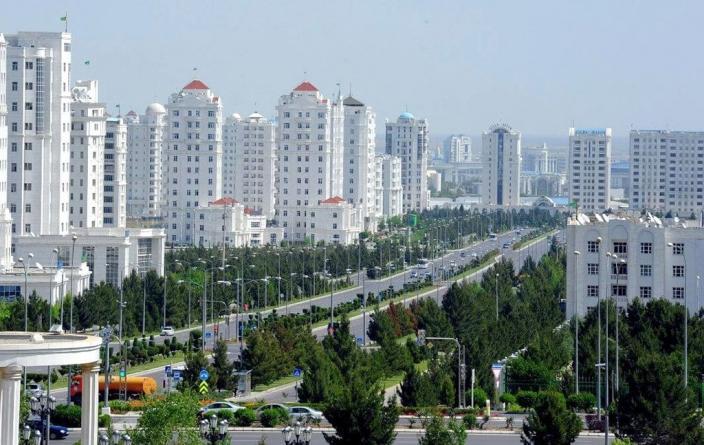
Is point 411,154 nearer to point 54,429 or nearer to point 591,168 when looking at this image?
point 591,168

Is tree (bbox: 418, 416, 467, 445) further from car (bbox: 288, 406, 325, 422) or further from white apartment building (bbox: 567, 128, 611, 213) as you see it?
white apartment building (bbox: 567, 128, 611, 213)

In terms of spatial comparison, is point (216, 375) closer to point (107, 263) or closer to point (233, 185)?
point (107, 263)

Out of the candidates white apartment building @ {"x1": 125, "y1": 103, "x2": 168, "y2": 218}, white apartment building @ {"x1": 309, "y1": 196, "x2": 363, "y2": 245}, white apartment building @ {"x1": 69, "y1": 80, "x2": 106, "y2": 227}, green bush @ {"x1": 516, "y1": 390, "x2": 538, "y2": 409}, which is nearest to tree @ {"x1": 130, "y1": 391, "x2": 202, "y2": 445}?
green bush @ {"x1": 516, "y1": 390, "x2": 538, "y2": 409}

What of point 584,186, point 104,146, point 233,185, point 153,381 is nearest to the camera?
point 153,381

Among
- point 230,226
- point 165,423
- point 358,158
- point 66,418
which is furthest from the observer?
point 358,158

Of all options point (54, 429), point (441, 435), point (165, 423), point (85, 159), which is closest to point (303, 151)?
point (85, 159)

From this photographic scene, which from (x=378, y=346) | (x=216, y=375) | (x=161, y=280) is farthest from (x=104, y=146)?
(x=216, y=375)
